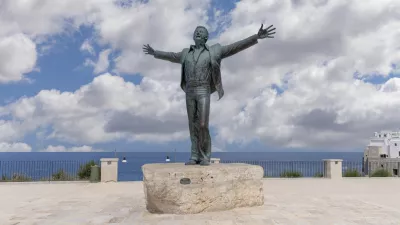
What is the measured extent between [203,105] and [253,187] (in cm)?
218

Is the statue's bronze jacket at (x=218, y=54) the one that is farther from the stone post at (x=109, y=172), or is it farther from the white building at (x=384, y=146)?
the white building at (x=384, y=146)

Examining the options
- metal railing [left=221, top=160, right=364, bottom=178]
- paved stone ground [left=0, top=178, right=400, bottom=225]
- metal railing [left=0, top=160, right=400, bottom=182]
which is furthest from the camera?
metal railing [left=221, top=160, right=364, bottom=178]

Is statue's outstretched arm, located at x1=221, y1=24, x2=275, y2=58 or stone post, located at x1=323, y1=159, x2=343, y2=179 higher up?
statue's outstretched arm, located at x1=221, y1=24, x2=275, y2=58

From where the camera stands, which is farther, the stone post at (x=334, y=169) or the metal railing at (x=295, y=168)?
the metal railing at (x=295, y=168)

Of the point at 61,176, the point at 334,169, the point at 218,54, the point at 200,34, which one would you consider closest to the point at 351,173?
the point at 334,169

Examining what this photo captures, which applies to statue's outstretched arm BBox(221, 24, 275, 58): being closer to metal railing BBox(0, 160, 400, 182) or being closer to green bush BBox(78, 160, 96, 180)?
metal railing BBox(0, 160, 400, 182)

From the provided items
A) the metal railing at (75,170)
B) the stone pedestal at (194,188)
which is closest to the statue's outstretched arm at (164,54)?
the stone pedestal at (194,188)

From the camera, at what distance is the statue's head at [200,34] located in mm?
9039

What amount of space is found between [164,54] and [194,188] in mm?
3428

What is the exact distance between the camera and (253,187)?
8.99 meters

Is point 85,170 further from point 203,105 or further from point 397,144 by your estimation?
point 397,144

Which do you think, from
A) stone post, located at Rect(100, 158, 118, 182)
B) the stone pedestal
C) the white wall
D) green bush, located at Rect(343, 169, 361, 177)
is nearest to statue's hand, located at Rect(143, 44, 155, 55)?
the stone pedestal

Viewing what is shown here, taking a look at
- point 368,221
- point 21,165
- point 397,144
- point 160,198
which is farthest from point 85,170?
point 397,144

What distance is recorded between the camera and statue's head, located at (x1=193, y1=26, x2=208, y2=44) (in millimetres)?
9039
